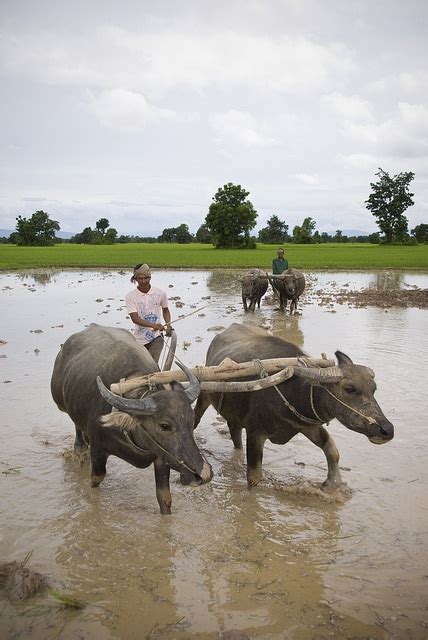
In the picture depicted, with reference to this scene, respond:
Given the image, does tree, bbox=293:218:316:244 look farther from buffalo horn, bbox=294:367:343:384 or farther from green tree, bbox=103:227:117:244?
buffalo horn, bbox=294:367:343:384

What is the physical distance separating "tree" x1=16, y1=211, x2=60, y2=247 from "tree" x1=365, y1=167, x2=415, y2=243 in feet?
171

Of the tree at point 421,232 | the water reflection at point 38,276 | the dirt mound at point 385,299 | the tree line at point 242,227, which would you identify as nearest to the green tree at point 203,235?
the tree line at point 242,227

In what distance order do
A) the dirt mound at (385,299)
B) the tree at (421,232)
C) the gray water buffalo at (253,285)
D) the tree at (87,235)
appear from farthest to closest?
the tree at (87,235) → the tree at (421,232) → the dirt mound at (385,299) → the gray water buffalo at (253,285)

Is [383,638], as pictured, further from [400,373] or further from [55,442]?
[400,373]

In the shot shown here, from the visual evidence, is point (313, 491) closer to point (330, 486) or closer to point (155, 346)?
point (330, 486)

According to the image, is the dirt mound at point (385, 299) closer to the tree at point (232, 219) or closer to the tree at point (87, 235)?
the tree at point (232, 219)

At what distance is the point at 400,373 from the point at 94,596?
21.2 feet

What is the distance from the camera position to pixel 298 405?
4.66 meters

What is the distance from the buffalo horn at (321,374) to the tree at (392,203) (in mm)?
79411

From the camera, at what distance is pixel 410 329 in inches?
499

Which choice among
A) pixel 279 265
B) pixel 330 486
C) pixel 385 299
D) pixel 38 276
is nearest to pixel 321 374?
pixel 330 486

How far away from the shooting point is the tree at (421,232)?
88.3 metres

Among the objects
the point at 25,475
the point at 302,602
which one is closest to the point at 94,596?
the point at 302,602

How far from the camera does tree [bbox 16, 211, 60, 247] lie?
8944cm
